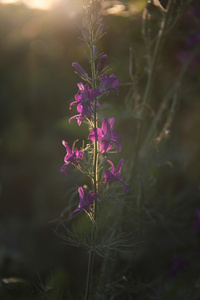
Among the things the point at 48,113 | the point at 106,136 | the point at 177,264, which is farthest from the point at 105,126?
the point at 48,113

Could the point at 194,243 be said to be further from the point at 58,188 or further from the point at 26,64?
the point at 26,64

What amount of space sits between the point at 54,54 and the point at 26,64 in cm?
34

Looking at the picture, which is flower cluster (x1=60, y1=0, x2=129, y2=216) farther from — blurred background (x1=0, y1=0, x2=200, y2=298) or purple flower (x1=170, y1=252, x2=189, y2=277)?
purple flower (x1=170, y1=252, x2=189, y2=277)

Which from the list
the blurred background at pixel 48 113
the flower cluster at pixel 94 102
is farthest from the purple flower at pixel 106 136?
the blurred background at pixel 48 113

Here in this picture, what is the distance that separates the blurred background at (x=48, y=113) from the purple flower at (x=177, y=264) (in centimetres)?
33

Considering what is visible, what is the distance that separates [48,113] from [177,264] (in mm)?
1507

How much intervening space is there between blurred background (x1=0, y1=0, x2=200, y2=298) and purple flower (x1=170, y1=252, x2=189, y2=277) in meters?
0.33

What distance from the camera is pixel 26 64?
117 inches

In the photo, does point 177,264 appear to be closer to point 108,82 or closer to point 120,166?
point 120,166

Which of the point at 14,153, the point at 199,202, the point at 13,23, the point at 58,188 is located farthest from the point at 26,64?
the point at 199,202

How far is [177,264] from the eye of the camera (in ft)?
6.43

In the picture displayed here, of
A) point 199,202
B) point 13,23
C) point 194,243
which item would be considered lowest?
point 194,243

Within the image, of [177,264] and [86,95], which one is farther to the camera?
[177,264]

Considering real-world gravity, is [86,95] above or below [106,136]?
above
